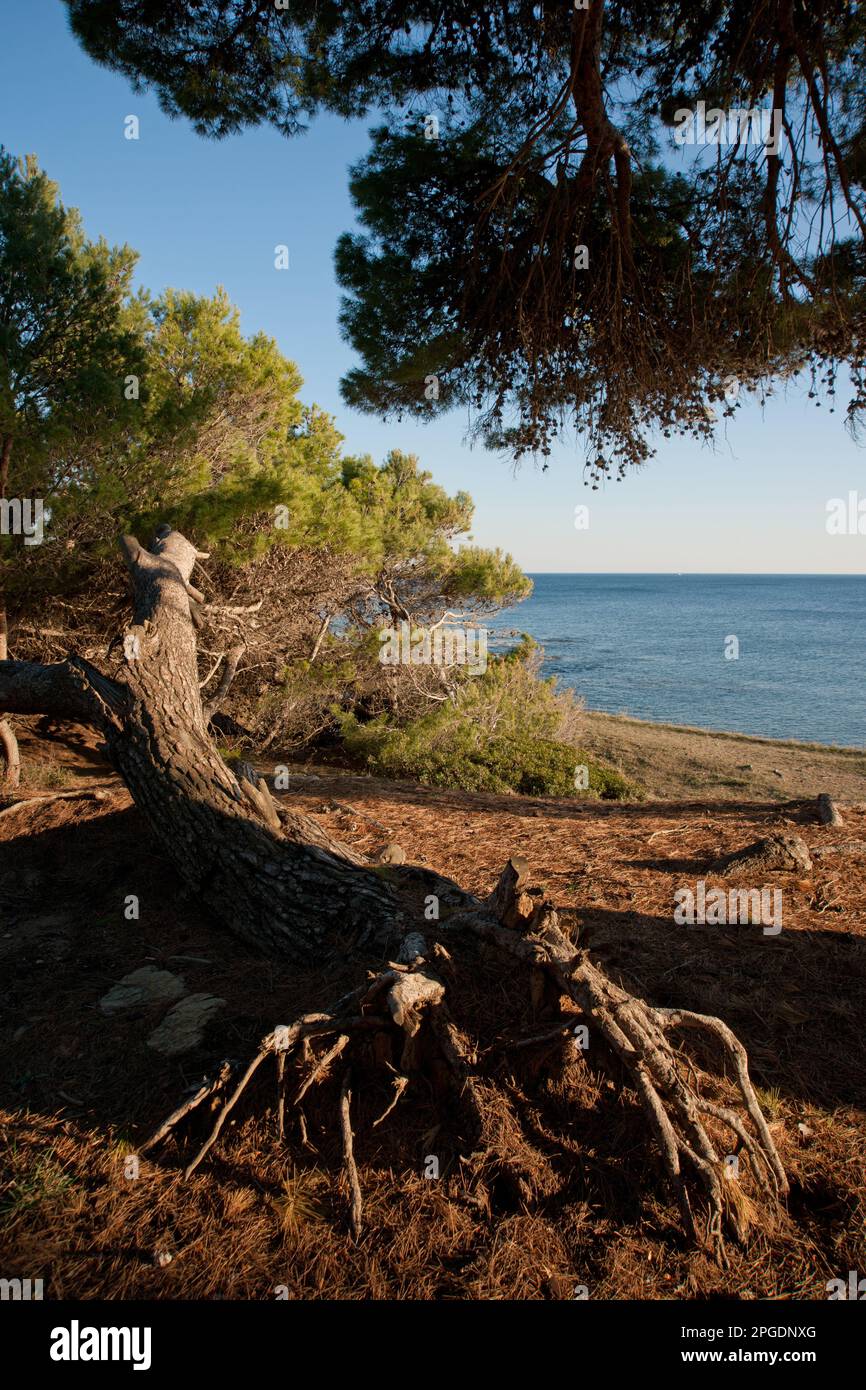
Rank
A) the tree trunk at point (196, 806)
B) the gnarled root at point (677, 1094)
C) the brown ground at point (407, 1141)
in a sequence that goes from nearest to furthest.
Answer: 1. the brown ground at point (407, 1141)
2. the gnarled root at point (677, 1094)
3. the tree trunk at point (196, 806)

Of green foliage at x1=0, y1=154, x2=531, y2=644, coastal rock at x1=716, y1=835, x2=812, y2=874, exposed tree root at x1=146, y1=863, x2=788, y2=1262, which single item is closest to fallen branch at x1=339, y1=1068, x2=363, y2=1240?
exposed tree root at x1=146, y1=863, x2=788, y2=1262

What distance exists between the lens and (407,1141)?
248 cm

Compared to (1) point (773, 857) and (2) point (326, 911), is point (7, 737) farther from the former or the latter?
(1) point (773, 857)

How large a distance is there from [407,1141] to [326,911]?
1288 mm

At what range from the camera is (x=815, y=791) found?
1727 centimetres

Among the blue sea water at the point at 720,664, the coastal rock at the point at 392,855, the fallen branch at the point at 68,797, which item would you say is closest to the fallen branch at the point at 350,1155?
the coastal rock at the point at 392,855

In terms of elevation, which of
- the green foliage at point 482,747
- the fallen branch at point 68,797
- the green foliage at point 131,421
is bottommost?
the green foliage at point 482,747

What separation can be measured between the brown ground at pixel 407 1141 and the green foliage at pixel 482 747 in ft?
23.2

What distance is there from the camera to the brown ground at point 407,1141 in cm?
210

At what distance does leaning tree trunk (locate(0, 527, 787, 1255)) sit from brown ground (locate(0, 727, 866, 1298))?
122 millimetres

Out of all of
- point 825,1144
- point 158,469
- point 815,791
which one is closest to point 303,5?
point 158,469

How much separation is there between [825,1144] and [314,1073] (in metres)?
1.81

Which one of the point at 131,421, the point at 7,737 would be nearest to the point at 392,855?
the point at 7,737

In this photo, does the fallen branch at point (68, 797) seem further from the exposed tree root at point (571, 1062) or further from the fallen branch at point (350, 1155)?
the fallen branch at point (350, 1155)
